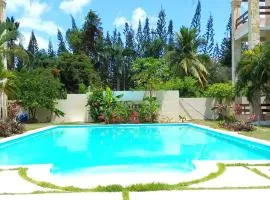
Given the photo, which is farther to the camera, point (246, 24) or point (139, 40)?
point (139, 40)

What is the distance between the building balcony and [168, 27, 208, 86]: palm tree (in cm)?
671

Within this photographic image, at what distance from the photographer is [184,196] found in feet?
19.7

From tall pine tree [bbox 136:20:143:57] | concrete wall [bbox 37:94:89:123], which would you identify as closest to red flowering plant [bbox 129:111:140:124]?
concrete wall [bbox 37:94:89:123]

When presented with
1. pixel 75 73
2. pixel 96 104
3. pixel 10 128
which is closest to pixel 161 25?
pixel 75 73

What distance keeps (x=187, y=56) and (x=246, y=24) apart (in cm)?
973

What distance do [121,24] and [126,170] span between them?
45805 mm

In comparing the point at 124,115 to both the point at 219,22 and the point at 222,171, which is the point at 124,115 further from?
the point at 219,22

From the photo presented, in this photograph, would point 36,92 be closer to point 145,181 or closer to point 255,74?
point 255,74

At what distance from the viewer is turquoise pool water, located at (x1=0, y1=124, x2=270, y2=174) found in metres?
10.0

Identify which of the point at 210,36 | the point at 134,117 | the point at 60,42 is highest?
the point at 210,36

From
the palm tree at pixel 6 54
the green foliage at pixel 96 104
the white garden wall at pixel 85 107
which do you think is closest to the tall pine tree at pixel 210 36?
the white garden wall at pixel 85 107

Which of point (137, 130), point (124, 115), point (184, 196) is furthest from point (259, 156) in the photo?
point (124, 115)

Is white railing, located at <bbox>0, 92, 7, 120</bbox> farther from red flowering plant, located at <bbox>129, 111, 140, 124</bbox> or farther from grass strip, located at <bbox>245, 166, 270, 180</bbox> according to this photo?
grass strip, located at <bbox>245, 166, 270, 180</bbox>

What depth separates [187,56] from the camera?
107ft
